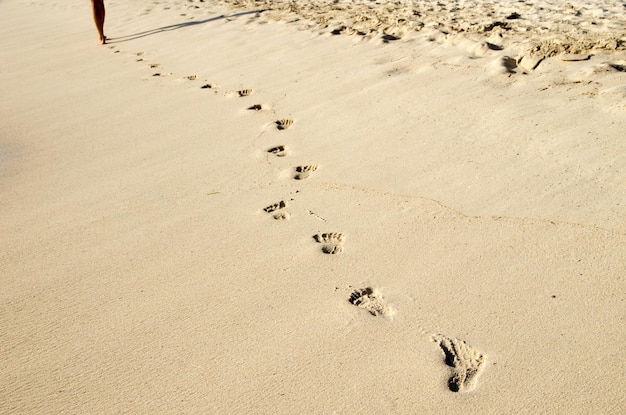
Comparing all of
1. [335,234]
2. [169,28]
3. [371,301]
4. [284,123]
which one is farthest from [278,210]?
[169,28]

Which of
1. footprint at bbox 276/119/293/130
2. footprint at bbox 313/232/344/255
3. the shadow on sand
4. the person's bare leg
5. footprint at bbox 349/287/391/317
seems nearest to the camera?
footprint at bbox 349/287/391/317

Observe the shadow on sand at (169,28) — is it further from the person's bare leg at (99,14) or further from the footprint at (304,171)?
the footprint at (304,171)

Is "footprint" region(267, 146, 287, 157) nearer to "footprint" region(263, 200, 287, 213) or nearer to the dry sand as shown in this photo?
the dry sand

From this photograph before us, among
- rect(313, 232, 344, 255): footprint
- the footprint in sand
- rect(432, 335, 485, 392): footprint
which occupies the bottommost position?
the footprint in sand

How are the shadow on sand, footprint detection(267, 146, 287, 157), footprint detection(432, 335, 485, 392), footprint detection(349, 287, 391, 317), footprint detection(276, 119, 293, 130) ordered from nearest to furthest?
A: footprint detection(432, 335, 485, 392) < footprint detection(349, 287, 391, 317) < footprint detection(267, 146, 287, 157) < footprint detection(276, 119, 293, 130) < the shadow on sand

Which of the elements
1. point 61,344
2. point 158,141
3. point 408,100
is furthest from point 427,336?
point 158,141

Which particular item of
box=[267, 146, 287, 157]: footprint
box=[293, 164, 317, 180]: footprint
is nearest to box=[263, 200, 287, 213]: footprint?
box=[293, 164, 317, 180]: footprint

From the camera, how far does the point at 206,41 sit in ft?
15.9

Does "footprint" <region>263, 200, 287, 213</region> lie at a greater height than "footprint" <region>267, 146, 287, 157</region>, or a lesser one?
lesser

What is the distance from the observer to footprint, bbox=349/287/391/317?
156 cm

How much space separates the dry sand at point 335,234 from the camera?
136cm

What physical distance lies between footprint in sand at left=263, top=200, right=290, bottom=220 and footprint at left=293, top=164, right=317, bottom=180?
22cm

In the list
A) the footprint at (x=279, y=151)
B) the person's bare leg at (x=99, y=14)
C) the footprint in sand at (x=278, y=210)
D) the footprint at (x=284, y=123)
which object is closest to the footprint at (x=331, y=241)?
the footprint in sand at (x=278, y=210)

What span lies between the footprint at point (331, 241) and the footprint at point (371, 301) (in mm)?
242
